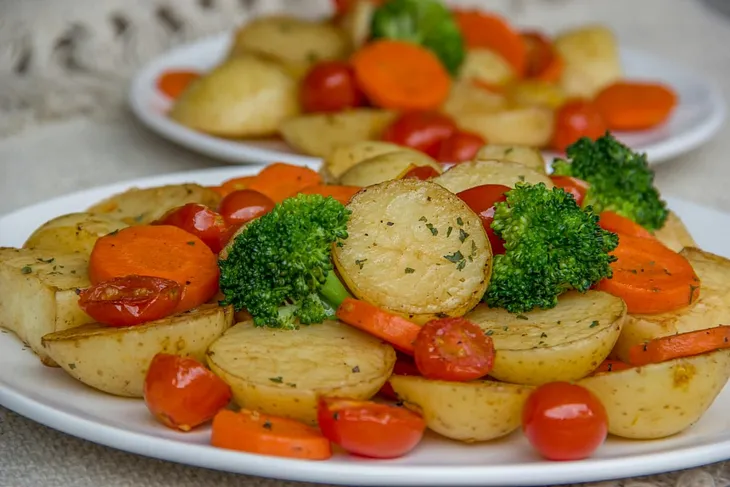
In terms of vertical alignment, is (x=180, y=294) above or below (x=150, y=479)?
above

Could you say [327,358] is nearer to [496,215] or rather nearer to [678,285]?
[496,215]

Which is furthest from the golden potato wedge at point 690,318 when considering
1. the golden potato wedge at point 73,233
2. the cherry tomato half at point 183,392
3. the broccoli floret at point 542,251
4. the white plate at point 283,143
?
the white plate at point 283,143

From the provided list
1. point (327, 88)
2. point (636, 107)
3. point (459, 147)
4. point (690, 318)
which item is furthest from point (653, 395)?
point (636, 107)

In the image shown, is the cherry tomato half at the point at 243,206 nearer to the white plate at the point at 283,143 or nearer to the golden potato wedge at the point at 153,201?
the golden potato wedge at the point at 153,201

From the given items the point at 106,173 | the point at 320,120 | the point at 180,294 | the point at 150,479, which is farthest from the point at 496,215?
the point at 106,173

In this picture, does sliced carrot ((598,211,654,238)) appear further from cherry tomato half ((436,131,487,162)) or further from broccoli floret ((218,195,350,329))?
cherry tomato half ((436,131,487,162))

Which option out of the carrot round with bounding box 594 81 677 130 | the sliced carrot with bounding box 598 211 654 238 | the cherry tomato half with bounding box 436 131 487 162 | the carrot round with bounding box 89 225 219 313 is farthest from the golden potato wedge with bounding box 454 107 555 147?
the carrot round with bounding box 89 225 219 313

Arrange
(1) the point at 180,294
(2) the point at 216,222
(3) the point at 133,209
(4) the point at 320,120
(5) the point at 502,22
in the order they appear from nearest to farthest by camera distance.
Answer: (1) the point at 180,294, (2) the point at 216,222, (3) the point at 133,209, (4) the point at 320,120, (5) the point at 502,22
